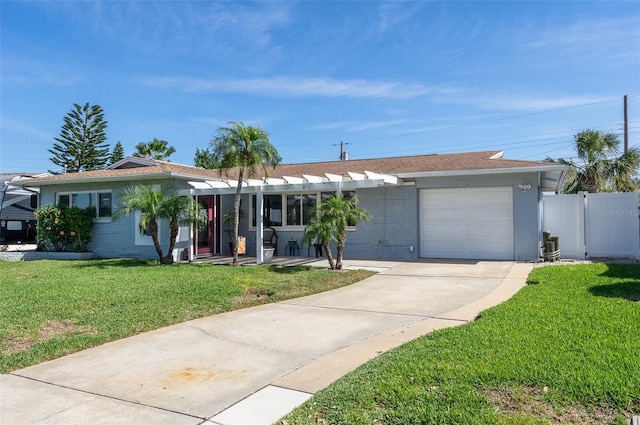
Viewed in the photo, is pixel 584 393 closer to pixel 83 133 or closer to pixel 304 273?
pixel 304 273

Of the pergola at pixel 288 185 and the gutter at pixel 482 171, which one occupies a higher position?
the gutter at pixel 482 171

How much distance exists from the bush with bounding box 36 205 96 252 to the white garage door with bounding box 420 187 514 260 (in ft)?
42.0

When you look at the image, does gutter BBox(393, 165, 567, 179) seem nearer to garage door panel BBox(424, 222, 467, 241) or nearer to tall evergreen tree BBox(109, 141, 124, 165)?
garage door panel BBox(424, 222, 467, 241)

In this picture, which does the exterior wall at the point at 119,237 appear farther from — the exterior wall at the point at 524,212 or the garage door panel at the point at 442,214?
the exterior wall at the point at 524,212

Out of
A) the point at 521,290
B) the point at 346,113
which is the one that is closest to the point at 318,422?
the point at 521,290

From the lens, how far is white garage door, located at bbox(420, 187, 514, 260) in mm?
14016

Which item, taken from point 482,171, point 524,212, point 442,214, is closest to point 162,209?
point 442,214

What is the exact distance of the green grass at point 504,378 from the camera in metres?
3.39

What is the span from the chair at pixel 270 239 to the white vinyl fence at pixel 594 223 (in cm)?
956

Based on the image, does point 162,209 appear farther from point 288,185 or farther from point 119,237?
point 119,237

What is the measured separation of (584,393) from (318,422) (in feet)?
7.27

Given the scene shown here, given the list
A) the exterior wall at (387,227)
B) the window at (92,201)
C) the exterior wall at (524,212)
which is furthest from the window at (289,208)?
the exterior wall at (524,212)

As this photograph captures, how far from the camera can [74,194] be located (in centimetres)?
1791

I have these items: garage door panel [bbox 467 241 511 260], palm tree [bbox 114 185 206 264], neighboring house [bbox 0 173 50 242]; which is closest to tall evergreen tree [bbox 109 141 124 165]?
neighboring house [bbox 0 173 50 242]
